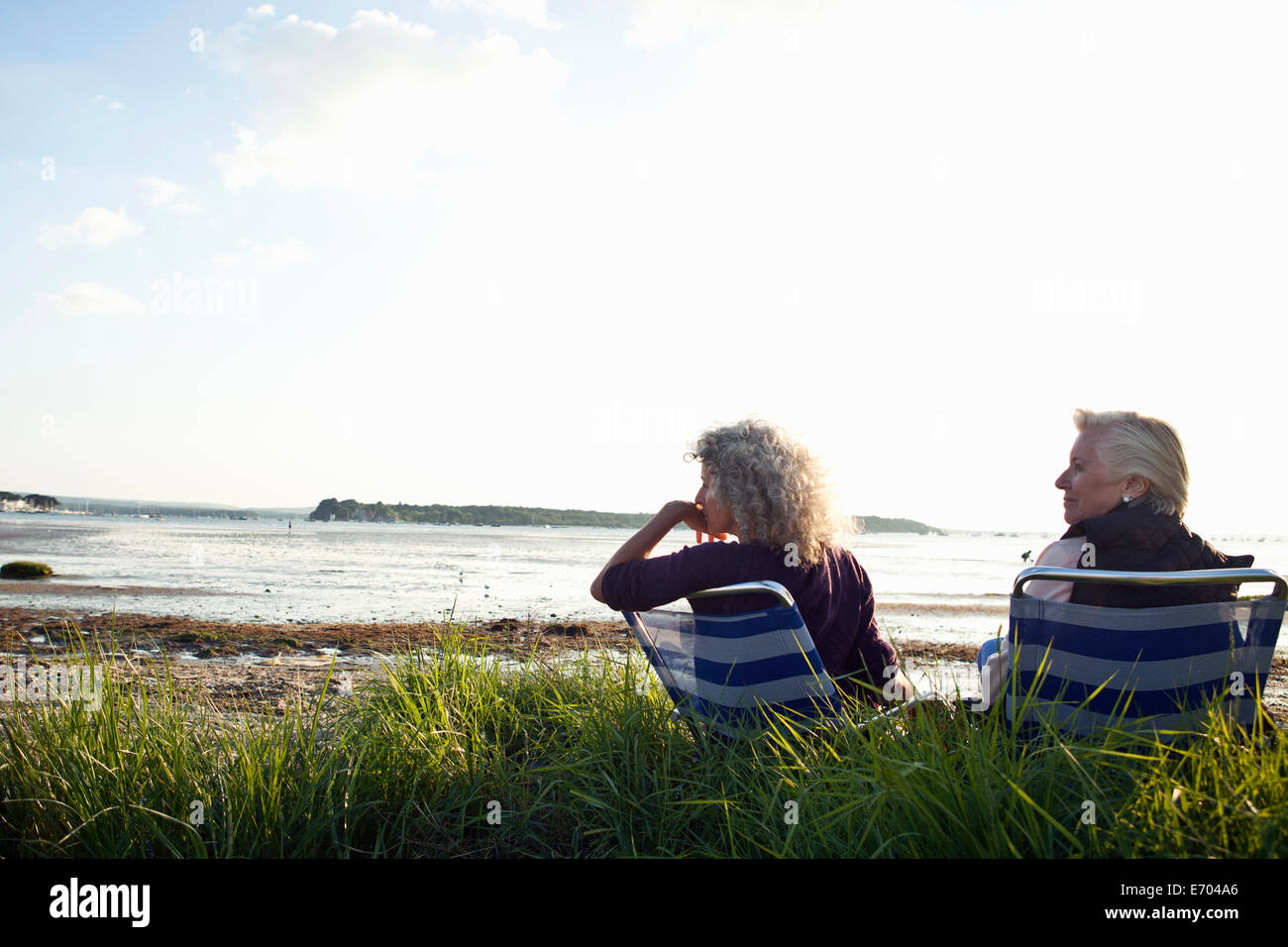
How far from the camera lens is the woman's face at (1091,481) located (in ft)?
8.39

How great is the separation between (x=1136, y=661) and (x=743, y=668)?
1.14m

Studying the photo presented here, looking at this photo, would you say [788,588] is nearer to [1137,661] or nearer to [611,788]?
[611,788]

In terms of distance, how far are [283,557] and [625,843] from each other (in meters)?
25.9

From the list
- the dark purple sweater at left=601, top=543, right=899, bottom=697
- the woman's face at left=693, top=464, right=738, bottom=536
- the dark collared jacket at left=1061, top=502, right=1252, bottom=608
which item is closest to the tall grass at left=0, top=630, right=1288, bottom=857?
the dark purple sweater at left=601, top=543, right=899, bottom=697

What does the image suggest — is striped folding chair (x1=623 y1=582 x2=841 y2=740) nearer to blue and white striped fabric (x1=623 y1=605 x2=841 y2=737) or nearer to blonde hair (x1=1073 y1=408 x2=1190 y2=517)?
blue and white striped fabric (x1=623 y1=605 x2=841 y2=737)

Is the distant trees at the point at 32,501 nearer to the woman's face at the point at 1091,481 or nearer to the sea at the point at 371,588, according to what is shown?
the sea at the point at 371,588

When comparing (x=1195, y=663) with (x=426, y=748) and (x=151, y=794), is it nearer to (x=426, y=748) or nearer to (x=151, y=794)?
(x=426, y=748)

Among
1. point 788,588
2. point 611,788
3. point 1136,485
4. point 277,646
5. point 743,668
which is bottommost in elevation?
point 277,646

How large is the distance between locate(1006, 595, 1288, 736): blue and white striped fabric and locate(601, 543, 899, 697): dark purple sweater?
610 mm

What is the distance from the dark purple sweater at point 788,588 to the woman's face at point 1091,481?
0.78 metres

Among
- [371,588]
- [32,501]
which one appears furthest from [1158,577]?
[32,501]

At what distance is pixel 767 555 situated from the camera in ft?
8.51

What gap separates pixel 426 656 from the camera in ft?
12.9
